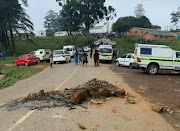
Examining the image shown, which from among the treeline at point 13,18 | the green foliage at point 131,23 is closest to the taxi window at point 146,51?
the treeline at point 13,18

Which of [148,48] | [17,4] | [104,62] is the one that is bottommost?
[104,62]

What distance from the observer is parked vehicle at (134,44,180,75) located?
18922mm

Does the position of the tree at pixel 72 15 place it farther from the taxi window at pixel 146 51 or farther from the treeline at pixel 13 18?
the taxi window at pixel 146 51

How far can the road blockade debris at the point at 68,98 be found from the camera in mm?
8633

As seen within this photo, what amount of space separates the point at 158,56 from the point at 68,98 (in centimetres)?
1165

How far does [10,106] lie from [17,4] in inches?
1498

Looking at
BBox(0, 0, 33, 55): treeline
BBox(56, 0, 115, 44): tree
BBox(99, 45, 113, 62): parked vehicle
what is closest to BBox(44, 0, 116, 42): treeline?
BBox(56, 0, 115, 44): tree

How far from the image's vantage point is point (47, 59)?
111 feet

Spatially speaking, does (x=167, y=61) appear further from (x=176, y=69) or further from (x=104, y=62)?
(x=104, y=62)

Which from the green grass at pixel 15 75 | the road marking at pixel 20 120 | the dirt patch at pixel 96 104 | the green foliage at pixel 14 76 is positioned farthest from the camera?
the green grass at pixel 15 75

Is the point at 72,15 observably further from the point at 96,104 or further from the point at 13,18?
the point at 96,104

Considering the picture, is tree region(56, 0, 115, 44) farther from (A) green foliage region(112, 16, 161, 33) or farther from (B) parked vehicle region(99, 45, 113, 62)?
(B) parked vehicle region(99, 45, 113, 62)

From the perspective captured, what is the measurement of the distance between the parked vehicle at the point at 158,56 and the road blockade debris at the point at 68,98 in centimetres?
925

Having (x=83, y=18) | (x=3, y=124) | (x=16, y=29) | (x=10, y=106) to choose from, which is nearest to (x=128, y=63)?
(x=10, y=106)
